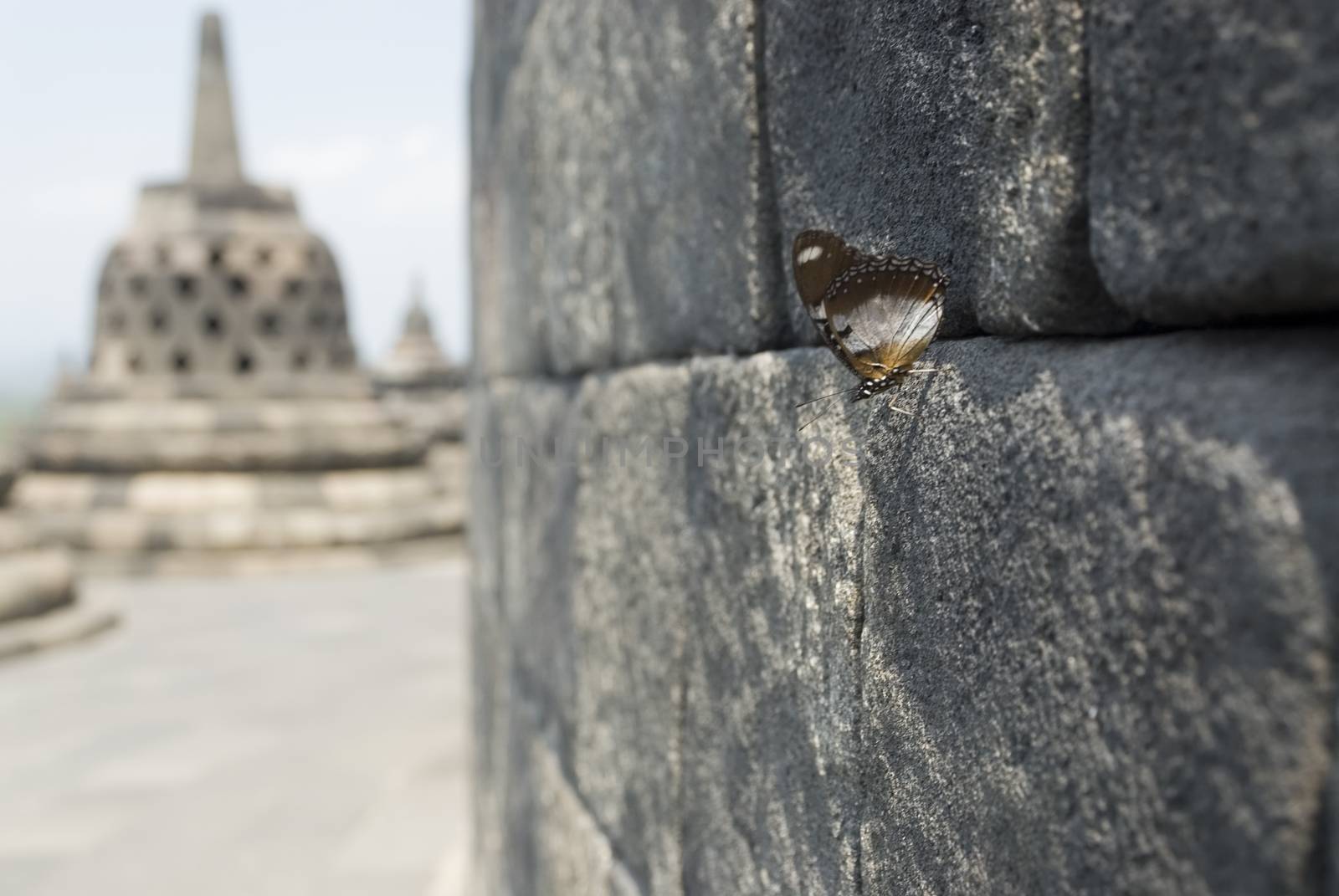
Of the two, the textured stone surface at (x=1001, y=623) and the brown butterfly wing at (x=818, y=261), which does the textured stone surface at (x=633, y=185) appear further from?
the brown butterfly wing at (x=818, y=261)

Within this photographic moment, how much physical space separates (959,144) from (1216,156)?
25cm

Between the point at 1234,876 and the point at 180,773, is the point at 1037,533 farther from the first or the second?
the point at 180,773

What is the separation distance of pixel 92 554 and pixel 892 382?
10234 millimetres

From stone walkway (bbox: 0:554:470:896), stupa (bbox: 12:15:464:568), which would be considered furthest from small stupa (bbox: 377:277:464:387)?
stone walkway (bbox: 0:554:470:896)

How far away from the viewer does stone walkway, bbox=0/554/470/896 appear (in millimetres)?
4012

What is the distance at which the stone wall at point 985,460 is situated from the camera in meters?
0.49

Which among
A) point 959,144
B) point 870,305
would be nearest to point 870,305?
point 870,305

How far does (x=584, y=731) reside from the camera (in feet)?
6.01

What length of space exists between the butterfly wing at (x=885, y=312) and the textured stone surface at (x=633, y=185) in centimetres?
26

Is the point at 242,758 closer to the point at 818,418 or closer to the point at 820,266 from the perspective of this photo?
the point at 818,418

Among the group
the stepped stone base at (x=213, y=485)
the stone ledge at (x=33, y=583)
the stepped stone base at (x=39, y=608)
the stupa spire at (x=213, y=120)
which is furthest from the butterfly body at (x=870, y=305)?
the stupa spire at (x=213, y=120)

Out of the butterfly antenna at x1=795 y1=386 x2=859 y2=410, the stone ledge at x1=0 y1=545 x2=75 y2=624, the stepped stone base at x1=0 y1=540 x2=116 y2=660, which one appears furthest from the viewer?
the stone ledge at x1=0 y1=545 x2=75 y2=624

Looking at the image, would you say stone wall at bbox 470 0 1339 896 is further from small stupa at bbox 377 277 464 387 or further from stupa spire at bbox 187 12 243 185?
small stupa at bbox 377 277 464 387

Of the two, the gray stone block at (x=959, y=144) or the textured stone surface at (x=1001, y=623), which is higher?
the gray stone block at (x=959, y=144)
